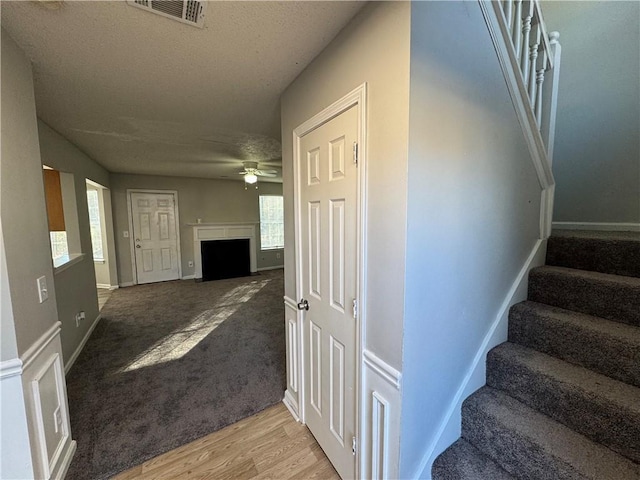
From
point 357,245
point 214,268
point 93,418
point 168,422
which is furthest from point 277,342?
point 214,268

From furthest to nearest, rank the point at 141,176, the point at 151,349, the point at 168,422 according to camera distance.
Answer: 1. the point at 141,176
2. the point at 151,349
3. the point at 168,422

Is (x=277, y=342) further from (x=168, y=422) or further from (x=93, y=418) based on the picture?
(x=93, y=418)

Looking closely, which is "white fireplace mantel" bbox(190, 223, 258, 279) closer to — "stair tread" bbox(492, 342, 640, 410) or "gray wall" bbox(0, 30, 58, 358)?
"gray wall" bbox(0, 30, 58, 358)

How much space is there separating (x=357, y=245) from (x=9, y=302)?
1.51 m

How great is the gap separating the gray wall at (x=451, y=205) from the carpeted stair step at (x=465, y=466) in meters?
0.10

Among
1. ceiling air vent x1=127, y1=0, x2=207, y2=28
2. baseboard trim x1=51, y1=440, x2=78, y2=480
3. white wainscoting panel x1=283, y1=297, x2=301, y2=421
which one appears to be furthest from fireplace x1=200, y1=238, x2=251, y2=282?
ceiling air vent x1=127, y1=0, x2=207, y2=28

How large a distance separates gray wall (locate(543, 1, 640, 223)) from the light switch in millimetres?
3944

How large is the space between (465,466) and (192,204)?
6.21 m

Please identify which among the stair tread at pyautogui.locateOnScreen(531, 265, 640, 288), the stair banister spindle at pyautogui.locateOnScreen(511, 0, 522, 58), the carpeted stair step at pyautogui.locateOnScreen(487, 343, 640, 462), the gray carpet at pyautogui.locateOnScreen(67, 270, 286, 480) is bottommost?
the gray carpet at pyautogui.locateOnScreen(67, 270, 286, 480)

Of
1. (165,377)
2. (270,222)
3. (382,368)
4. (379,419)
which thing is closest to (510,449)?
(379,419)

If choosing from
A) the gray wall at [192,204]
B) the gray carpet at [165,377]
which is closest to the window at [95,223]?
the gray wall at [192,204]

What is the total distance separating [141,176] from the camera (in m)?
5.41

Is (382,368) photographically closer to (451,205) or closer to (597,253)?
(451,205)

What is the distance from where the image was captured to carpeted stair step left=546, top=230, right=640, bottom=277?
1496 mm
